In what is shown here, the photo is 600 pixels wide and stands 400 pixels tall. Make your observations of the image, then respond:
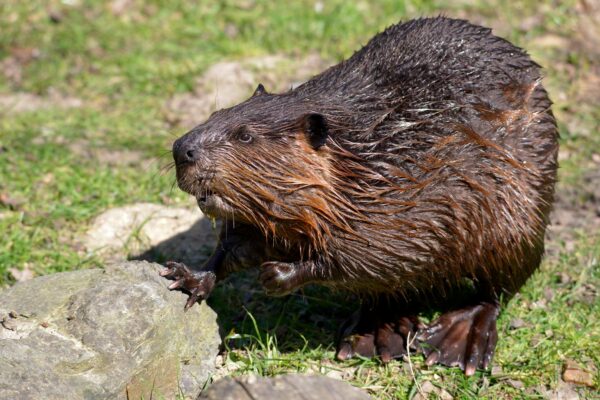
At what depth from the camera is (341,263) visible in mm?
3281

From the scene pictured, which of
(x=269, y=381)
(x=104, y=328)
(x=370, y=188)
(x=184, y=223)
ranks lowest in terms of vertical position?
(x=184, y=223)

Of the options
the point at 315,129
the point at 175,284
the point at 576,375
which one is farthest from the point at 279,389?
the point at 576,375

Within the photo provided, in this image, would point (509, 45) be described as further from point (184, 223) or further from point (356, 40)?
point (356, 40)

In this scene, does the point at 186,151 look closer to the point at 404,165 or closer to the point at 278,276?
the point at 278,276

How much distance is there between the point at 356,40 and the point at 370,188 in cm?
321

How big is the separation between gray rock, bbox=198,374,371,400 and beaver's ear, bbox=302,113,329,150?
0.98 metres

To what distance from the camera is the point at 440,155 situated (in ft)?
11.1

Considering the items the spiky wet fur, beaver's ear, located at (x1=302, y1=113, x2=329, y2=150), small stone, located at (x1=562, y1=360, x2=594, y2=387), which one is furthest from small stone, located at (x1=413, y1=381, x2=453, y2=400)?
beaver's ear, located at (x1=302, y1=113, x2=329, y2=150)

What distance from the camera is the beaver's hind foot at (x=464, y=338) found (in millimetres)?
3576

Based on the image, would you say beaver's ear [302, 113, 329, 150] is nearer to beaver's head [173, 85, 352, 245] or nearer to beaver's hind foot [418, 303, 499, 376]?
beaver's head [173, 85, 352, 245]

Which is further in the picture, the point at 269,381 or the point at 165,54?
the point at 165,54

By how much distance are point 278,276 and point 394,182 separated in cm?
58

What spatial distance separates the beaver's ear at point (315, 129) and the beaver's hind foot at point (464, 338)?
102 centimetres

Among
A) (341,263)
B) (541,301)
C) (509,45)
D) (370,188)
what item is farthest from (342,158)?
(541,301)
